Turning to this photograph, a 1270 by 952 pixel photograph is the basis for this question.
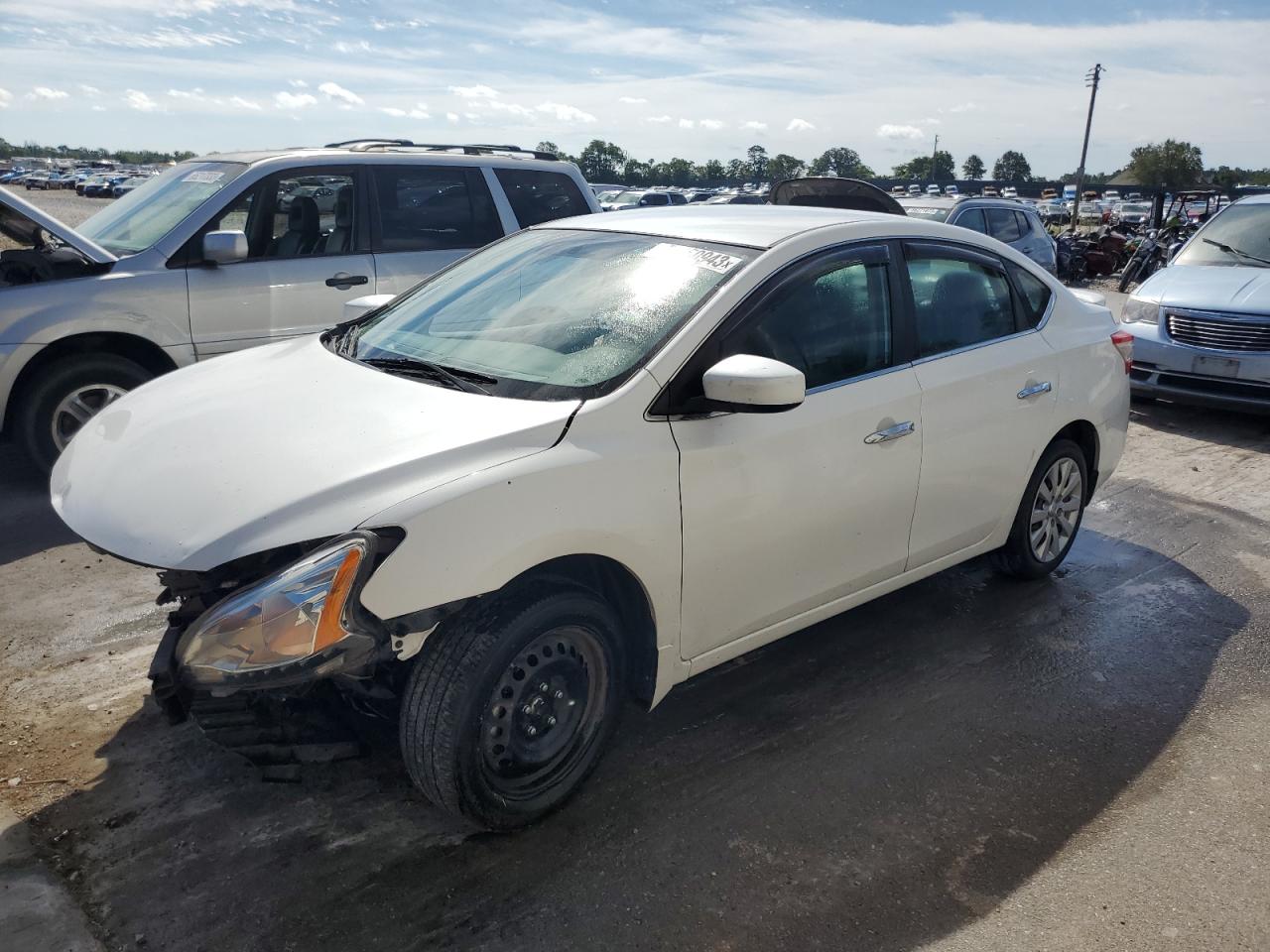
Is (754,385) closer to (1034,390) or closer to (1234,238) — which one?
(1034,390)

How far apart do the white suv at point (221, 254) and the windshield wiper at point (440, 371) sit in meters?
2.89

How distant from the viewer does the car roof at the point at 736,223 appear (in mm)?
3605

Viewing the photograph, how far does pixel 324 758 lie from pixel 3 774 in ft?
3.95

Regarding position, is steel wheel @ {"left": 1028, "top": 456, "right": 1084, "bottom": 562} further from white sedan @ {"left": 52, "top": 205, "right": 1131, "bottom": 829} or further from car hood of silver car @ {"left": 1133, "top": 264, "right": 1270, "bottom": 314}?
car hood of silver car @ {"left": 1133, "top": 264, "right": 1270, "bottom": 314}

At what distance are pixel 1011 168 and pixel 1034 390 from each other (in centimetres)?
12617

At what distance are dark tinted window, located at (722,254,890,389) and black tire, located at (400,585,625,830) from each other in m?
1.03

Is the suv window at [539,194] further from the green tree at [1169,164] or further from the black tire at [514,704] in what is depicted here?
the green tree at [1169,164]

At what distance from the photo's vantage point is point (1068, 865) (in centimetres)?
290

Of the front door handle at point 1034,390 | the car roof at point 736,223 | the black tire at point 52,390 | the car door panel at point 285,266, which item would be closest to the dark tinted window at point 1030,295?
the front door handle at point 1034,390

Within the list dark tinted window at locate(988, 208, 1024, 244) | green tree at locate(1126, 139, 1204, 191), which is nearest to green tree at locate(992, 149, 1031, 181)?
green tree at locate(1126, 139, 1204, 191)

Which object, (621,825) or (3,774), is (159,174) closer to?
(3,774)

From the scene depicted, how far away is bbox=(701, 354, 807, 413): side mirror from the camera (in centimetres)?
288

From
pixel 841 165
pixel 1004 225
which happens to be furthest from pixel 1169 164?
pixel 1004 225

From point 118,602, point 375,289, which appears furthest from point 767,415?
point 375,289
